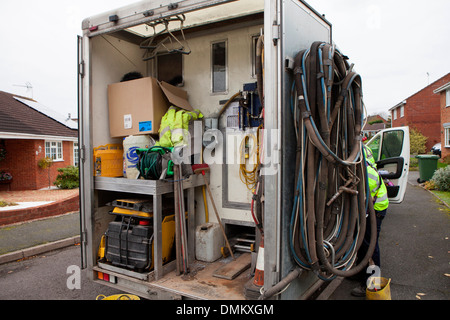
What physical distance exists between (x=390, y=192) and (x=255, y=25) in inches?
151

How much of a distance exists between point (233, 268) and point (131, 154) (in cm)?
176

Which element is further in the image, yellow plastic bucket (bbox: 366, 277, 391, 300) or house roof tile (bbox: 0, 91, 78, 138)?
house roof tile (bbox: 0, 91, 78, 138)

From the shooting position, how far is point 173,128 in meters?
3.77

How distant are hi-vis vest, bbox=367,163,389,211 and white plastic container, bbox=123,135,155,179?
8.83ft

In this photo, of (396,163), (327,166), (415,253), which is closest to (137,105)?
(327,166)

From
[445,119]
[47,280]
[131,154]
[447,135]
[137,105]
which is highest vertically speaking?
[445,119]

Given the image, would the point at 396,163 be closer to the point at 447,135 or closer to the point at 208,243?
the point at 208,243

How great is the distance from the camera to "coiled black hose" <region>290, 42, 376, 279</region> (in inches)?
102

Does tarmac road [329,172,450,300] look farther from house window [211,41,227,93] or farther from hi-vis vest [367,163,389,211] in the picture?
house window [211,41,227,93]

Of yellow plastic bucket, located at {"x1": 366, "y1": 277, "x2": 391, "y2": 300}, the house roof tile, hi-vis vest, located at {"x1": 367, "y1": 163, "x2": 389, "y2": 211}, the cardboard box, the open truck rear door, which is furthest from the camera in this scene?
the house roof tile

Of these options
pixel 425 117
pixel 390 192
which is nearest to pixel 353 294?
pixel 390 192

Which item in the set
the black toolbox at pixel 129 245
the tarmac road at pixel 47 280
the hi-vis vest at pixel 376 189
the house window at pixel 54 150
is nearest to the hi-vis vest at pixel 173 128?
the black toolbox at pixel 129 245

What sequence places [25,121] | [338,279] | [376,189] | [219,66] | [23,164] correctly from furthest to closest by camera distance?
[25,121], [23,164], [219,66], [338,279], [376,189]

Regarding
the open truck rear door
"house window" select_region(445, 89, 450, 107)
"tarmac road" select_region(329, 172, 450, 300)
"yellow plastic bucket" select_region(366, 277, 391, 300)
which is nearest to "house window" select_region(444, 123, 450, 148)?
"house window" select_region(445, 89, 450, 107)
